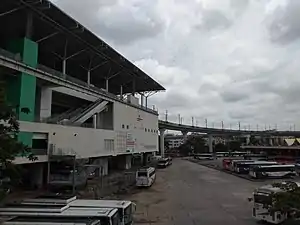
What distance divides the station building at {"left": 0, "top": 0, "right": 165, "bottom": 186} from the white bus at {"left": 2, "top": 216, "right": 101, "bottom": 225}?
30.1 feet

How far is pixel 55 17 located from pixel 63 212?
28218mm

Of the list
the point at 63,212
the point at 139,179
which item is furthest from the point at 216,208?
the point at 63,212

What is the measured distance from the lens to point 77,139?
3831 centimetres

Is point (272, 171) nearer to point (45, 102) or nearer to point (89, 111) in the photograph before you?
point (89, 111)

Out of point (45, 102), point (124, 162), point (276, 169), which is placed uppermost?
point (45, 102)

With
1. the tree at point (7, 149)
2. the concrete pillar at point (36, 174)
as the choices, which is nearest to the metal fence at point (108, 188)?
the concrete pillar at point (36, 174)

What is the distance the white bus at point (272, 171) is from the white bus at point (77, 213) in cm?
4359

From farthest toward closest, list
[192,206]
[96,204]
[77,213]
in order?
[192,206] → [96,204] → [77,213]

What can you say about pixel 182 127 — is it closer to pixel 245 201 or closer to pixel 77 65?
pixel 77 65

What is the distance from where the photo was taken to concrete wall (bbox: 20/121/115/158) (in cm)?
3180

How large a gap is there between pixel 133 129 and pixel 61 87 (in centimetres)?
2365

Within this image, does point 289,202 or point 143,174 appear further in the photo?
point 143,174

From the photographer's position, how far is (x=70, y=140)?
120 ft

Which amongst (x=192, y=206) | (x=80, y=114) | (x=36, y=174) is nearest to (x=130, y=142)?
(x=80, y=114)
